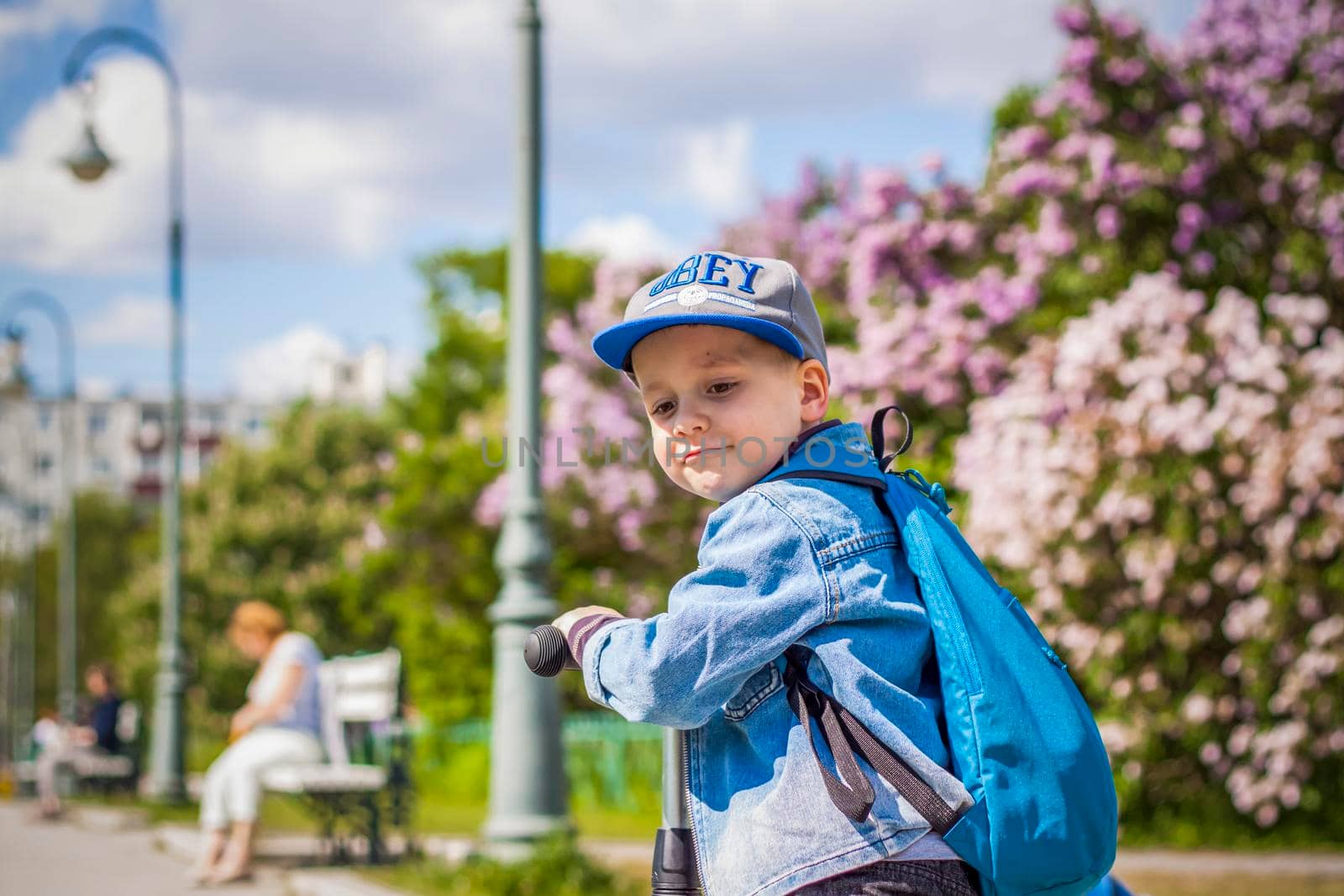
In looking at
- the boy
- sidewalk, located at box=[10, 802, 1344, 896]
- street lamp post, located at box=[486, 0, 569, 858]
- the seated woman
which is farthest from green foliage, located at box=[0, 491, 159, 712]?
the boy

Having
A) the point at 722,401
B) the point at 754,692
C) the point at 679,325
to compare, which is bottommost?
the point at 754,692

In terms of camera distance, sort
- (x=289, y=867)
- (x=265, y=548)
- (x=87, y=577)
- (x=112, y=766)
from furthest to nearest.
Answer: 1. (x=87, y=577)
2. (x=265, y=548)
3. (x=112, y=766)
4. (x=289, y=867)

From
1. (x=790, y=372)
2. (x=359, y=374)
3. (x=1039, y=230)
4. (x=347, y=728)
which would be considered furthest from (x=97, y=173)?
(x=359, y=374)

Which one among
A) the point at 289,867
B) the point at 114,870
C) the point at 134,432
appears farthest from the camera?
the point at 134,432

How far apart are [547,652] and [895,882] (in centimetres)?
57

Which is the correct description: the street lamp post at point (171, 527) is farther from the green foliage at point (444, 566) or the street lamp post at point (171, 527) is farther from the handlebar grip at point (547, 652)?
the handlebar grip at point (547, 652)

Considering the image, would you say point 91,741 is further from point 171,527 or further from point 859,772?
point 859,772

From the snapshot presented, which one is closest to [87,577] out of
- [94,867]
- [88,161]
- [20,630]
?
[20,630]

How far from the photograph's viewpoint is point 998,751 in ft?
6.49

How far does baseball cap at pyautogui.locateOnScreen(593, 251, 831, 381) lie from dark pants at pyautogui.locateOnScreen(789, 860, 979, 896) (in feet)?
2.24

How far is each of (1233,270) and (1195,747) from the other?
3.47 metres

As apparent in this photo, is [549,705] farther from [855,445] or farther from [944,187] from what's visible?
[944,187]

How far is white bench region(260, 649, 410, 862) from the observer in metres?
8.66

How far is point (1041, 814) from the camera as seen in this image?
1.97m
